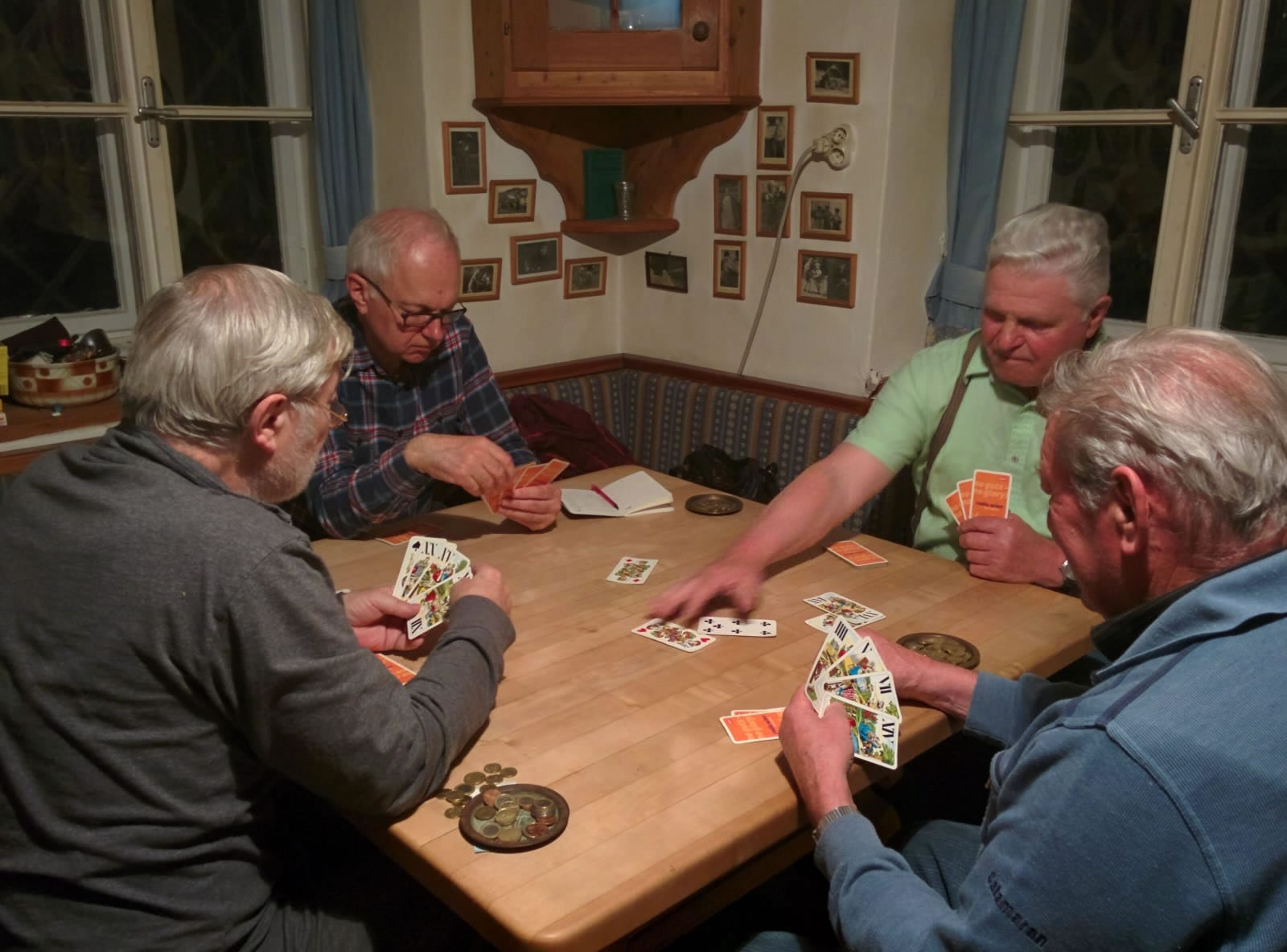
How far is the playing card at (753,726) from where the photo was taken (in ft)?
5.01

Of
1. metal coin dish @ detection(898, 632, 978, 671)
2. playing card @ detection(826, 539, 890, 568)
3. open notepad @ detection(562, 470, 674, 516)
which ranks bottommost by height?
playing card @ detection(826, 539, 890, 568)

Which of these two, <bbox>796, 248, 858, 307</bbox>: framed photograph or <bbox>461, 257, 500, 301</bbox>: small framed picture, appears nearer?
<bbox>796, 248, 858, 307</bbox>: framed photograph

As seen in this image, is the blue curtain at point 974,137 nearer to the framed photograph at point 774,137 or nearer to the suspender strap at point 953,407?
the framed photograph at point 774,137

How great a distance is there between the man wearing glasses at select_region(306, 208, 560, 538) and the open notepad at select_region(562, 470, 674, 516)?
11 cm

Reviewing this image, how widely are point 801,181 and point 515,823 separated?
8.90ft

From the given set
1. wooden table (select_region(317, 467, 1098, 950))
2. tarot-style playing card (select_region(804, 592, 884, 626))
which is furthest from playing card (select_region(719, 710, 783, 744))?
tarot-style playing card (select_region(804, 592, 884, 626))

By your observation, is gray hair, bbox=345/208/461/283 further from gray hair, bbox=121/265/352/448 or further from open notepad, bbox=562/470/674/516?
gray hair, bbox=121/265/352/448

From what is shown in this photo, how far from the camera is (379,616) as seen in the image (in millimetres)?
1810

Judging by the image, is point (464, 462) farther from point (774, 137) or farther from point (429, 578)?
point (774, 137)

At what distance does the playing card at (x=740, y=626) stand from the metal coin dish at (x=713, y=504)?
0.61 metres

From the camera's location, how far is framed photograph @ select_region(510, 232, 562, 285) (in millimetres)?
3797

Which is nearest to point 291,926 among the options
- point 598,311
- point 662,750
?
point 662,750

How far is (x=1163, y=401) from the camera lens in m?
1.11

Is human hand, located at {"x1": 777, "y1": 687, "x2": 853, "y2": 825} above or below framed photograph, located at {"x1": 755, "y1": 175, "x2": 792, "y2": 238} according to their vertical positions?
below
